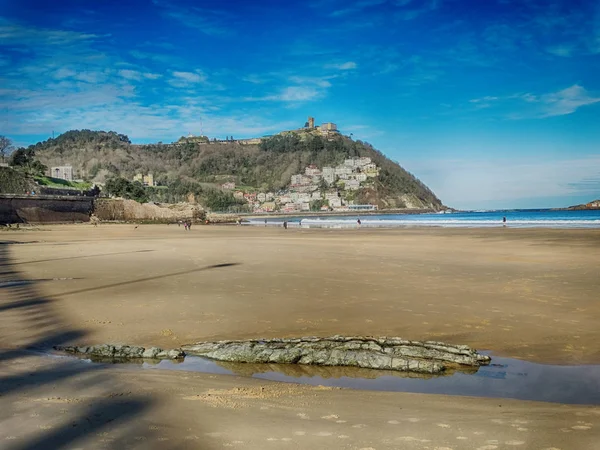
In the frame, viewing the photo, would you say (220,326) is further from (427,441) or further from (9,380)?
(427,441)

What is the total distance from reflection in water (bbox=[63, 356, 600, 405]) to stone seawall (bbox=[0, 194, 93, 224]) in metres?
68.2

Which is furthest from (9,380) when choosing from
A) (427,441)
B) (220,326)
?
(427,441)

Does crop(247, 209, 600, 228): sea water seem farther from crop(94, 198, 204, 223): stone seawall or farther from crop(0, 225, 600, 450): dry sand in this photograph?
crop(0, 225, 600, 450): dry sand

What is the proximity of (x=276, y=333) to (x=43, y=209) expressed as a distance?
71.3 m

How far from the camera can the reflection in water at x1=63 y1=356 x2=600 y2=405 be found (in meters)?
5.36

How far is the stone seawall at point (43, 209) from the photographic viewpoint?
64.2 metres

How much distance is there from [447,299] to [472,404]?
6.36m

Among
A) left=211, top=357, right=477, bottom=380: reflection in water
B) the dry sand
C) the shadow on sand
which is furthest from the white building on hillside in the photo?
left=211, top=357, right=477, bottom=380: reflection in water

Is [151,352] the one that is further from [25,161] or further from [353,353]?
[25,161]

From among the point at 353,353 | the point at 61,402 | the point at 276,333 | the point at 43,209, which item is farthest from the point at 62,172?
the point at 61,402

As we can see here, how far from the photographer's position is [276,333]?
815cm

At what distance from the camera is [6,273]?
15938mm

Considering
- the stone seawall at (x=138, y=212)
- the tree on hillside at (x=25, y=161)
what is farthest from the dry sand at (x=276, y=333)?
the tree on hillside at (x=25, y=161)

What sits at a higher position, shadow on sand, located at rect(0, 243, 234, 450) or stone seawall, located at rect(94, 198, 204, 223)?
stone seawall, located at rect(94, 198, 204, 223)
